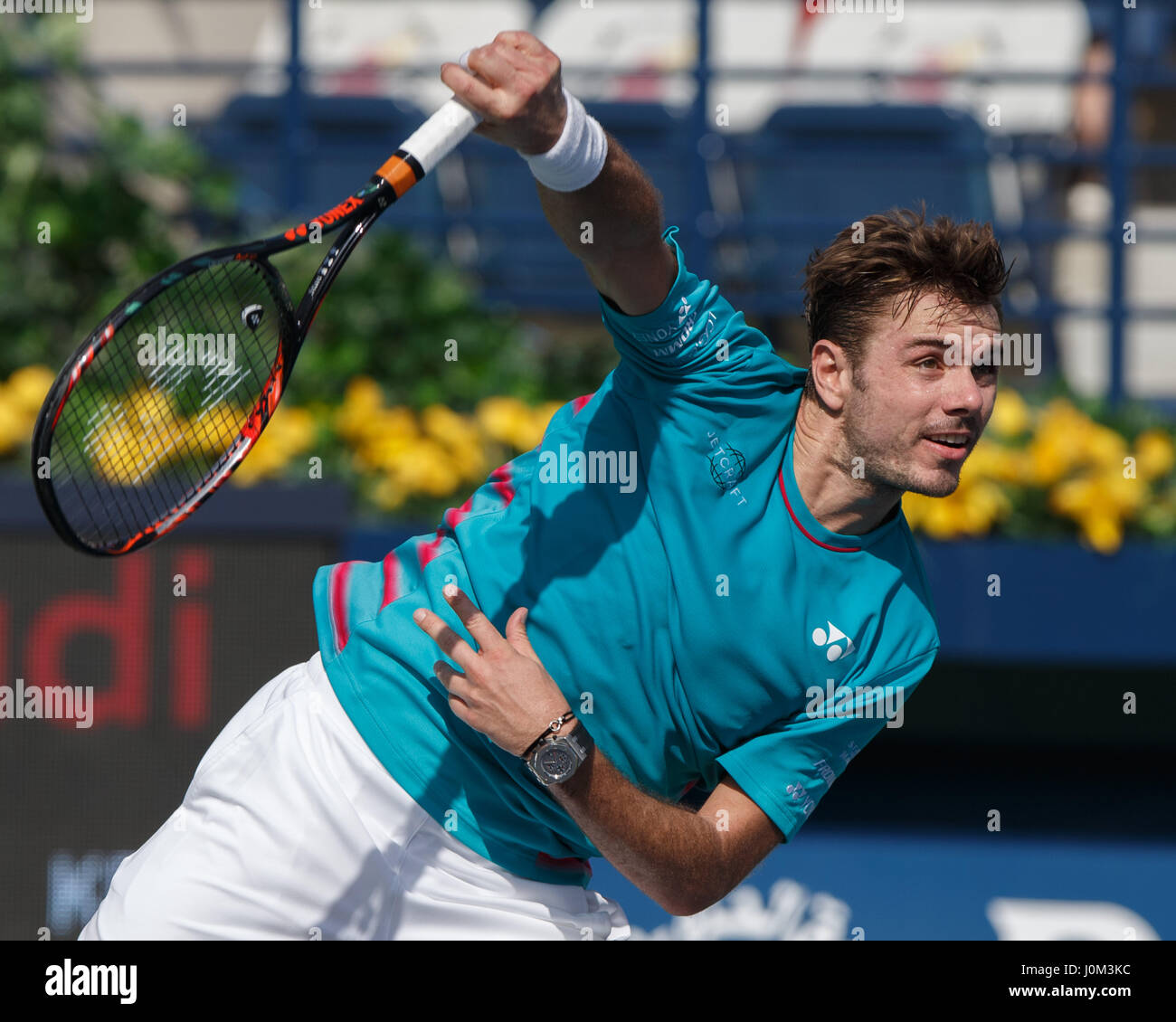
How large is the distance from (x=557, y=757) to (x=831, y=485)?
68cm

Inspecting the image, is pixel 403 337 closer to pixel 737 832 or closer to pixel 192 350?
pixel 192 350

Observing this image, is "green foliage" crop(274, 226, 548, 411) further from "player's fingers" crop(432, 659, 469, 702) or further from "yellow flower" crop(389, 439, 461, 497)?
"player's fingers" crop(432, 659, 469, 702)

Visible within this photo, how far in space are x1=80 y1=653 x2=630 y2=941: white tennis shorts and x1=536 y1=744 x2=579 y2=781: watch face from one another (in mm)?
455

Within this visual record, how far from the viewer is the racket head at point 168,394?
2264 millimetres

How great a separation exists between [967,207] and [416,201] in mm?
2329

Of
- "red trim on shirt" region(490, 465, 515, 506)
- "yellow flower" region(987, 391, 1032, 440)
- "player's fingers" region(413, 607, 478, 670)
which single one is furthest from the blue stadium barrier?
"player's fingers" region(413, 607, 478, 670)

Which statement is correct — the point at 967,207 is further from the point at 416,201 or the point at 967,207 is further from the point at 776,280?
the point at 416,201

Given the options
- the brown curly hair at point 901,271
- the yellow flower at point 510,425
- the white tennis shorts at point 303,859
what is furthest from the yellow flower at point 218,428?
the brown curly hair at point 901,271

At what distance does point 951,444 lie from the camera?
237 centimetres

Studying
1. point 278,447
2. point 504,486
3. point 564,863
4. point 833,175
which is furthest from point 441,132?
point 833,175

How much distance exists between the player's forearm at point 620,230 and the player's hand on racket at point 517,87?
0.13m

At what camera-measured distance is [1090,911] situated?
4.02 metres
